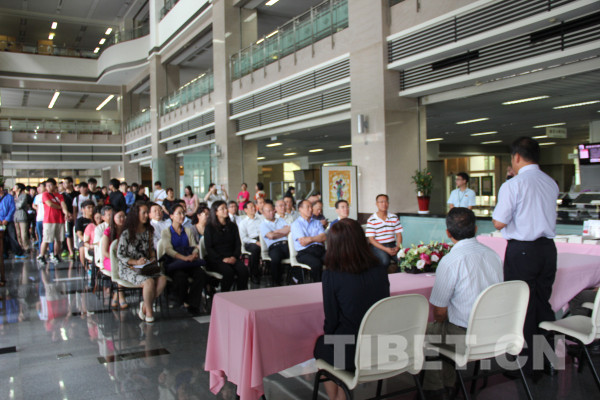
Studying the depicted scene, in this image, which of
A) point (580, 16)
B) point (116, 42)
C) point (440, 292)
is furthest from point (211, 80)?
point (440, 292)

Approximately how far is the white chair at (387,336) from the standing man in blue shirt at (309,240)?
3734 mm

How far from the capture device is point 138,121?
26547mm

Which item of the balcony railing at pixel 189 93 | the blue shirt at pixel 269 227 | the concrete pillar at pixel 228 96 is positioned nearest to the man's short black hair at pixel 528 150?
the blue shirt at pixel 269 227

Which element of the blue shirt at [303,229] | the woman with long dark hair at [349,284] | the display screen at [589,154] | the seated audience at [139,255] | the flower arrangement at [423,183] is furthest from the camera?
the flower arrangement at [423,183]

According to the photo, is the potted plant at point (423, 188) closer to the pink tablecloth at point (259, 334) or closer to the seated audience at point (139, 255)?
the seated audience at point (139, 255)

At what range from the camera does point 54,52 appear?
90.2 feet

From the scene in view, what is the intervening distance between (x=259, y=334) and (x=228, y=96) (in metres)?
13.6

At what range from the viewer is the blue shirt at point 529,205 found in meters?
3.47

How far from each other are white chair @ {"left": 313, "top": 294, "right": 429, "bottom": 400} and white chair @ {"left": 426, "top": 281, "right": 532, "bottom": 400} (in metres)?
0.29

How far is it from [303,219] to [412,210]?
3600 millimetres

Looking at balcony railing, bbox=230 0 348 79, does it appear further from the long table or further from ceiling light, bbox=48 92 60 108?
ceiling light, bbox=48 92 60 108

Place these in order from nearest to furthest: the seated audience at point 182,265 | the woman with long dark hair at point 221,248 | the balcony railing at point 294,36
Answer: the seated audience at point 182,265 → the woman with long dark hair at point 221,248 → the balcony railing at point 294,36

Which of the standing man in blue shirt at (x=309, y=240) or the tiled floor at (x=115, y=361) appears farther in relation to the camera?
the standing man in blue shirt at (x=309, y=240)

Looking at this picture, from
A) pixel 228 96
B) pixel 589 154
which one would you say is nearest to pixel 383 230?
pixel 589 154
